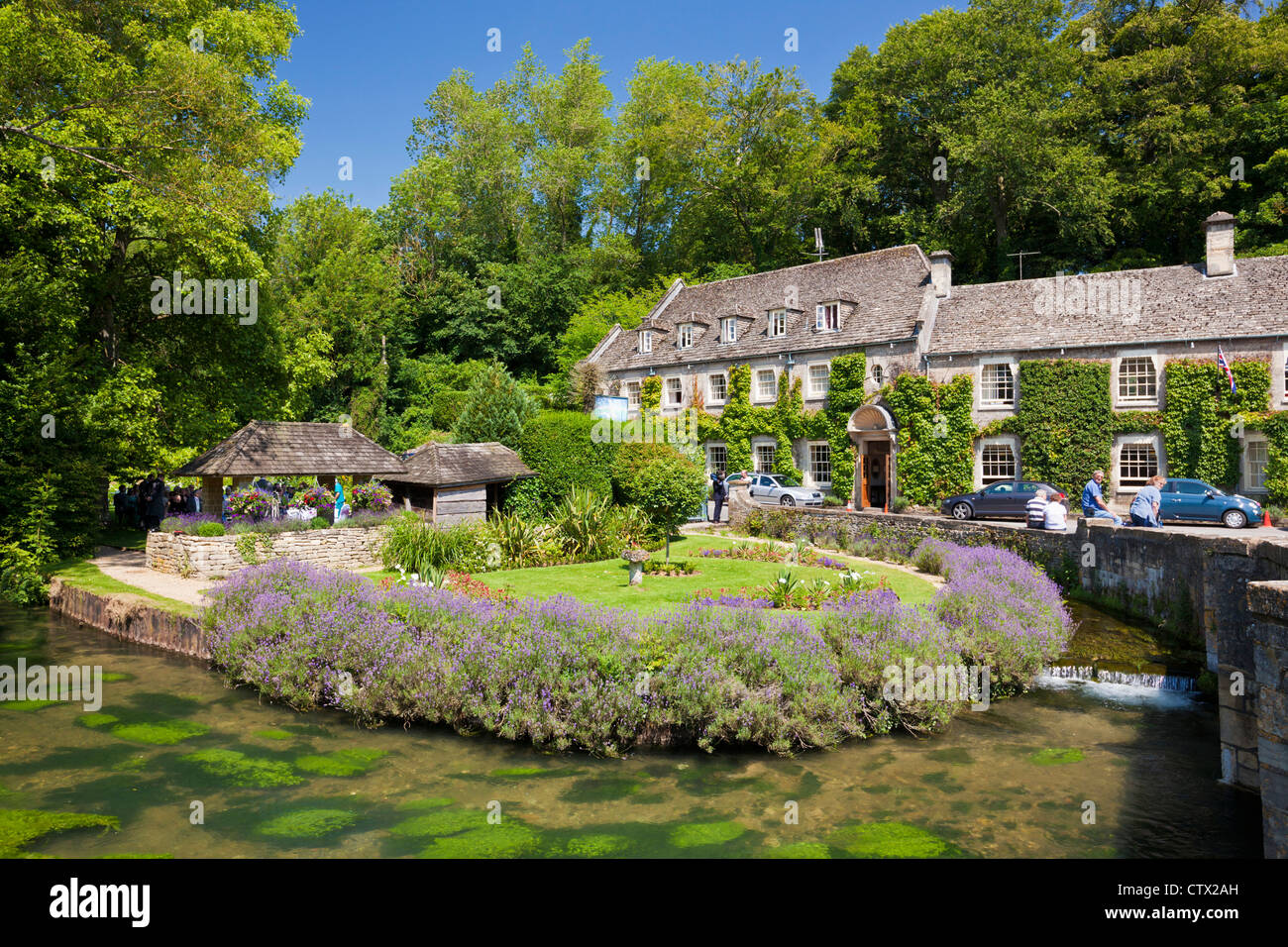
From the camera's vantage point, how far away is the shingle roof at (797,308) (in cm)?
3294

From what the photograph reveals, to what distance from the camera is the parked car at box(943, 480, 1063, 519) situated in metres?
25.5

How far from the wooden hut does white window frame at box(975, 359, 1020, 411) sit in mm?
18181

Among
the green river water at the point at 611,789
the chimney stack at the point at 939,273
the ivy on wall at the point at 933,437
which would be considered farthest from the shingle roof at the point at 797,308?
the green river water at the point at 611,789

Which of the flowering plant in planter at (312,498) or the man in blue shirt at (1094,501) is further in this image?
the flowering plant in planter at (312,498)

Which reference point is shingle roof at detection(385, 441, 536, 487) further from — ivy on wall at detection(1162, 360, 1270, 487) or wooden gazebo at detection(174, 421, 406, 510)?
ivy on wall at detection(1162, 360, 1270, 487)

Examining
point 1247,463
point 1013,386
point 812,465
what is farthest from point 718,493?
point 1247,463

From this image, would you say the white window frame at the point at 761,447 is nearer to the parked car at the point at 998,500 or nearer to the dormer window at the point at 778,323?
the dormer window at the point at 778,323

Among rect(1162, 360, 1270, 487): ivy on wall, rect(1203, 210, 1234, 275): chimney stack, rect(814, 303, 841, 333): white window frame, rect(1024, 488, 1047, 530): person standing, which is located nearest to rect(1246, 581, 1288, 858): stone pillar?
rect(1024, 488, 1047, 530): person standing

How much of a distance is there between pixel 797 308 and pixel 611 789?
99.4 ft

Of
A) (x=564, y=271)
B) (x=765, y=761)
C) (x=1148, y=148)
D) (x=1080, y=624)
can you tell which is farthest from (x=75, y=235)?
(x=1148, y=148)

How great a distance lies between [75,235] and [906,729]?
2386cm

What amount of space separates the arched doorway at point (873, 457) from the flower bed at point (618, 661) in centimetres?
1852

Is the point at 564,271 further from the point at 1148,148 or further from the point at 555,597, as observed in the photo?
the point at 555,597

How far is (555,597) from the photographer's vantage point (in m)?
12.4
